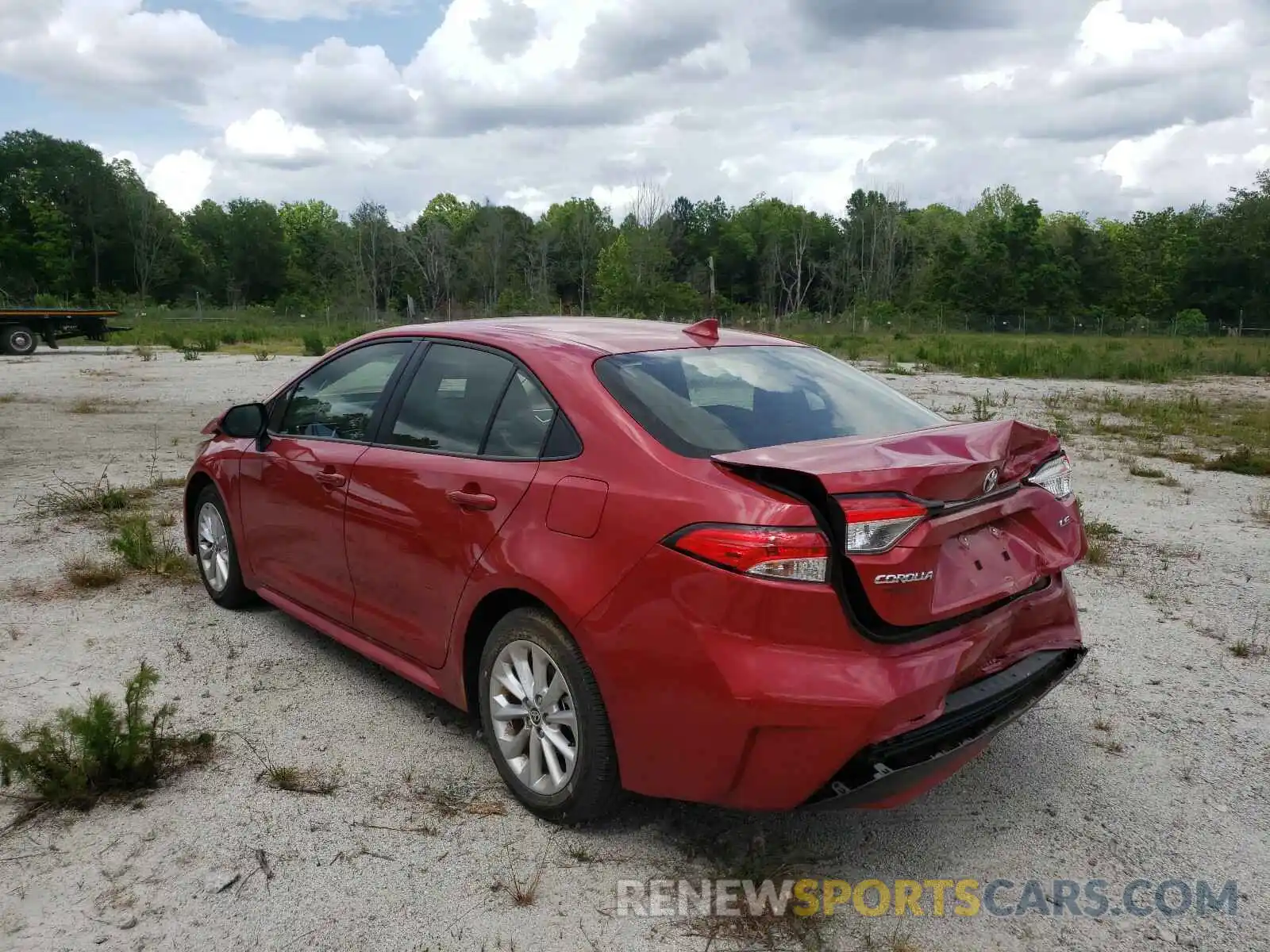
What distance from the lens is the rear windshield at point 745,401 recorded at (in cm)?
306

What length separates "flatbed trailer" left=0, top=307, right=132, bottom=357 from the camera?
24531 mm

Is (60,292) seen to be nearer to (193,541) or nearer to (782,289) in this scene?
(782,289)

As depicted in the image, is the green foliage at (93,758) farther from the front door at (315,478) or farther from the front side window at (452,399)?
the front side window at (452,399)

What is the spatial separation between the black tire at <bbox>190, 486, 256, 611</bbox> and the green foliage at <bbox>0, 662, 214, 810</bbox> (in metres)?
1.58

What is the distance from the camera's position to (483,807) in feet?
10.9

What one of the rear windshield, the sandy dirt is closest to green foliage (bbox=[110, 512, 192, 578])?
the sandy dirt

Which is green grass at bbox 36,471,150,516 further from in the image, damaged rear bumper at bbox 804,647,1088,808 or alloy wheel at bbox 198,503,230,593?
damaged rear bumper at bbox 804,647,1088,808

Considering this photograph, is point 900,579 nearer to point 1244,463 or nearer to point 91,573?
point 91,573

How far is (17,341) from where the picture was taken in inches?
969

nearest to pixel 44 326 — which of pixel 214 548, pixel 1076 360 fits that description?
pixel 214 548

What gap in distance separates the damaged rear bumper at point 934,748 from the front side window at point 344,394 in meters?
2.41

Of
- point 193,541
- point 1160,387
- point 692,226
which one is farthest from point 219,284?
point 193,541

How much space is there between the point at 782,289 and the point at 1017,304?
2595cm

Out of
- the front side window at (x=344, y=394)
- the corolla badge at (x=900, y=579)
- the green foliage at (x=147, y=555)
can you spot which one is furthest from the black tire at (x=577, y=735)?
the green foliage at (x=147, y=555)
